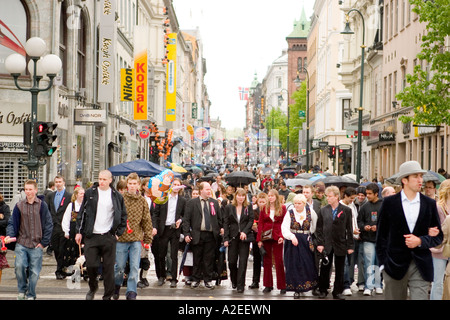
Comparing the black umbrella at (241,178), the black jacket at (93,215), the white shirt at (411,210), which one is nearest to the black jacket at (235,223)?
the black jacket at (93,215)

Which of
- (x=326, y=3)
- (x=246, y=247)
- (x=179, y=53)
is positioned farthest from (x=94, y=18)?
(x=179, y=53)

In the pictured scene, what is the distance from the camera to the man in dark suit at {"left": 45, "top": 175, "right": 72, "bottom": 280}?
16781 mm

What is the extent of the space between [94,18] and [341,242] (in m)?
24.2

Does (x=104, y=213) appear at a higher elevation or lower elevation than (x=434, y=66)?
lower

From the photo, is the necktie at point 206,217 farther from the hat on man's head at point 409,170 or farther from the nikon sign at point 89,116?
the nikon sign at point 89,116

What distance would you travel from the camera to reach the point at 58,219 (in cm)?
1786

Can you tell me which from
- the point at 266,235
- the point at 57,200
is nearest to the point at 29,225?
the point at 266,235

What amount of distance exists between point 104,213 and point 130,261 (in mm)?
1270

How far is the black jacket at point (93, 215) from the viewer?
1214cm

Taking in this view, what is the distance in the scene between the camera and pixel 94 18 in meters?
36.7

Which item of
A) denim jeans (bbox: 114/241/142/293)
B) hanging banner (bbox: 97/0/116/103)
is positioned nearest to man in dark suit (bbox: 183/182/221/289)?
denim jeans (bbox: 114/241/142/293)

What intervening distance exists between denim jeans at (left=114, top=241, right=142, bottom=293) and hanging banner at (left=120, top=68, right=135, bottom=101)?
98.6 ft

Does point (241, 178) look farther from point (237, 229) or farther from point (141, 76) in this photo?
point (141, 76)

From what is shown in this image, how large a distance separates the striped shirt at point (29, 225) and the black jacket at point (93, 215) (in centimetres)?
76
